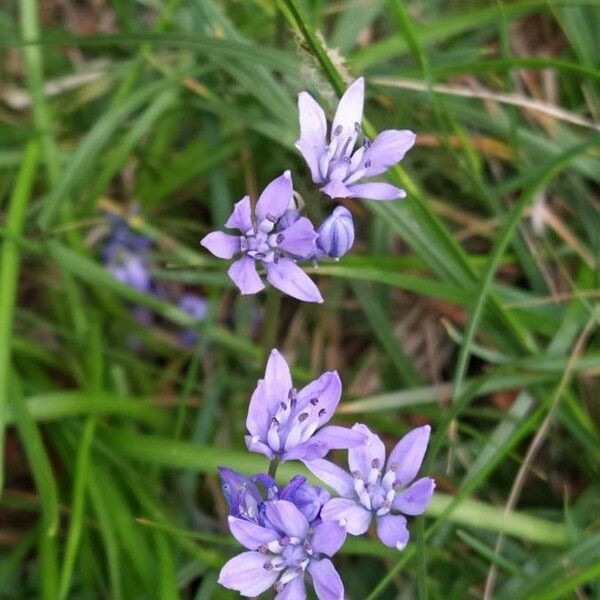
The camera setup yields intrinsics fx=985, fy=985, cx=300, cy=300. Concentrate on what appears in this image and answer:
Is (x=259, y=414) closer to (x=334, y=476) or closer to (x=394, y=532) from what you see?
(x=334, y=476)

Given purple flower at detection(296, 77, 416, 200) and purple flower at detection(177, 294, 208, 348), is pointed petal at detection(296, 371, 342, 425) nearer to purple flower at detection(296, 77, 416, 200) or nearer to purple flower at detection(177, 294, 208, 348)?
purple flower at detection(296, 77, 416, 200)

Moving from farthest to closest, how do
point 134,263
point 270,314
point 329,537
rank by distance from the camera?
point 134,263 → point 270,314 → point 329,537

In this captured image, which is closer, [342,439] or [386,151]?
[342,439]

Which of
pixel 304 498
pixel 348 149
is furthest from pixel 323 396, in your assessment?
pixel 348 149

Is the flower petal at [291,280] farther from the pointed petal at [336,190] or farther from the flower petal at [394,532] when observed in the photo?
the flower petal at [394,532]

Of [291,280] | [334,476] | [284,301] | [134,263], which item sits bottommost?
[284,301]

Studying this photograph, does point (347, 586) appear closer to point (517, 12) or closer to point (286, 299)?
point (286, 299)
